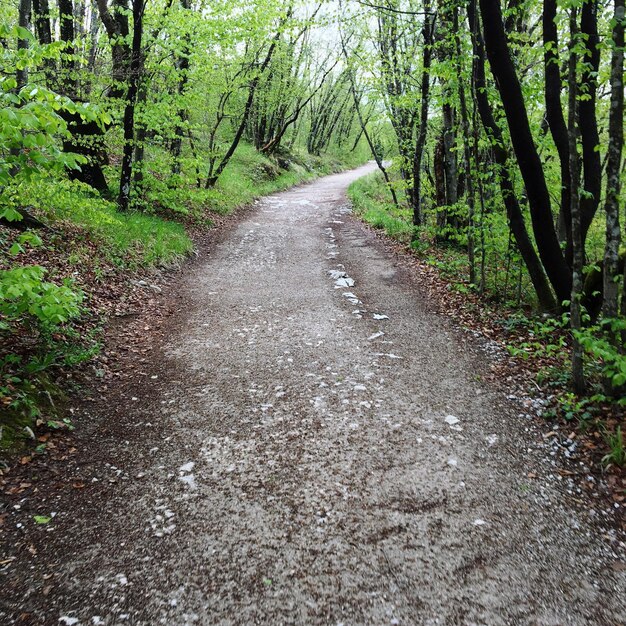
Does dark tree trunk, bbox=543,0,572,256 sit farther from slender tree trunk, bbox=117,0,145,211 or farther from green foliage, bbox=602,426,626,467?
slender tree trunk, bbox=117,0,145,211

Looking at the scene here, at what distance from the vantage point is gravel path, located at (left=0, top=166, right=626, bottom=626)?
293cm

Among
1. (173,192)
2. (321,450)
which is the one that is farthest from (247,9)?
(321,450)

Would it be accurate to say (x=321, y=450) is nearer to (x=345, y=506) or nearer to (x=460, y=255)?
(x=345, y=506)

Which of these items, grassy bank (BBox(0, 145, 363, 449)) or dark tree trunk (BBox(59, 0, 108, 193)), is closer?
grassy bank (BBox(0, 145, 363, 449))

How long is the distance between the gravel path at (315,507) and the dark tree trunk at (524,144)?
1.81m

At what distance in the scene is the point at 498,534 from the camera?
350 centimetres

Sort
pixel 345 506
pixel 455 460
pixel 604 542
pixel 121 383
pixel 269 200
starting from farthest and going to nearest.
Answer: pixel 269 200, pixel 121 383, pixel 455 460, pixel 345 506, pixel 604 542

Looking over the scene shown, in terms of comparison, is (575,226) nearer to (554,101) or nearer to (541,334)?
(541,334)

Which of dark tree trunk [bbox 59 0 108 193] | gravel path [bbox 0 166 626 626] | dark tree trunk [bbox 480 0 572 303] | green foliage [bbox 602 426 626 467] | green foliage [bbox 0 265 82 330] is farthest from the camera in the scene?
dark tree trunk [bbox 59 0 108 193]

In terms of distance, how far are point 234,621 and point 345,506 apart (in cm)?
126

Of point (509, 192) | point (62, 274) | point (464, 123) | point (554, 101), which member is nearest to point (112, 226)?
point (62, 274)

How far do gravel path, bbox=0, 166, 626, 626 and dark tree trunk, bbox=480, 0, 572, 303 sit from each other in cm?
181

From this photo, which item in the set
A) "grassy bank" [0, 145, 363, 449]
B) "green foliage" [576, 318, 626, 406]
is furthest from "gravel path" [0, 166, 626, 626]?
"green foliage" [576, 318, 626, 406]

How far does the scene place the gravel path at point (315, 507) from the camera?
2928mm
